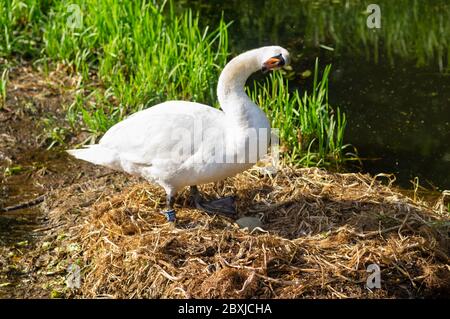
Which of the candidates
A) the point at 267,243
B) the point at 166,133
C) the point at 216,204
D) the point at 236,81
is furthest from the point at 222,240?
the point at 236,81

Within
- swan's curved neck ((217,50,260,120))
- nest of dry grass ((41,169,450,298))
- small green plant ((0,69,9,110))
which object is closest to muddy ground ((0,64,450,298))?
nest of dry grass ((41,169,450,298))

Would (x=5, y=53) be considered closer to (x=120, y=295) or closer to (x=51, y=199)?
(x=51, y=199)

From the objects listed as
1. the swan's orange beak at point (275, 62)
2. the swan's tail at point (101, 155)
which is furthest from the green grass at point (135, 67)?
the swan's orange beak at point (275, 62)

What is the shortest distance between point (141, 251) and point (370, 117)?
356 cm

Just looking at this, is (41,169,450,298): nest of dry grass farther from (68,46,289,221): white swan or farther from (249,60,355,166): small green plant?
(249,60,355,166): small green plant

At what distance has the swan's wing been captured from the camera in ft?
19.9

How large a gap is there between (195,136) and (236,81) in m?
0.47

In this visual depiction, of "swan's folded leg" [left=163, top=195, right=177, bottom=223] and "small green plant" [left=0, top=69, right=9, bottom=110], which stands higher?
"small green plant" [left=0, top=69, right=9, bottom=110]

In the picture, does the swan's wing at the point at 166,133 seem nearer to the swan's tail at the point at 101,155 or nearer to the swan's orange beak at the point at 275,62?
the swan's tail at the point at 101,155

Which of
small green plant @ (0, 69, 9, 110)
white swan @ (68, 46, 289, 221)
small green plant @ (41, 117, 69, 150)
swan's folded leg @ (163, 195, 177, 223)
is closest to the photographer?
white swan @ (68, 46, 289, 221)

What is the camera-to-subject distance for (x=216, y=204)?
21.5 feet

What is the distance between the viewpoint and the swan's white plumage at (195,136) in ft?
19.5

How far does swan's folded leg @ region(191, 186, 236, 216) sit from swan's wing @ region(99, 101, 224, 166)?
52 centimetres

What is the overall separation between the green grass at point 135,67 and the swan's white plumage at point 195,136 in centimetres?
147
